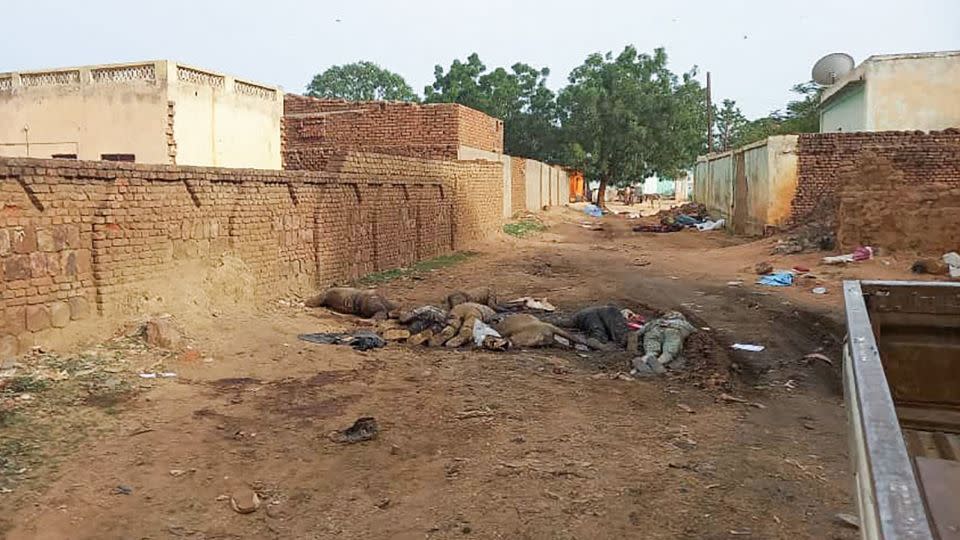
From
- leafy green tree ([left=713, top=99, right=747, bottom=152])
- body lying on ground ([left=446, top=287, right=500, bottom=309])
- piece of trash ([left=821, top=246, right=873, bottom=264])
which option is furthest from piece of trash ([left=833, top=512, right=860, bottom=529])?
leafy green tree ([left=713, top=99, right=747, bottom=152])

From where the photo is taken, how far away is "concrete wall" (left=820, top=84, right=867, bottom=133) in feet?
62.6

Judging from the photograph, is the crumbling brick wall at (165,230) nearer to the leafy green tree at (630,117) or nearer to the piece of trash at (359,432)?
the piece of trash at (359,432)

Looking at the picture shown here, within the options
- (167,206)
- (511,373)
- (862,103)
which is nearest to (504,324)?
(511,373)

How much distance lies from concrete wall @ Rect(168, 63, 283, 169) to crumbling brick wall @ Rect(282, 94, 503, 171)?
61 cm

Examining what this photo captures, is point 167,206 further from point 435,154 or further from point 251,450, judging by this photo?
point 435,154

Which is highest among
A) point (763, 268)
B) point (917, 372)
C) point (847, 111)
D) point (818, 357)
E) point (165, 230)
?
point (847, 111)

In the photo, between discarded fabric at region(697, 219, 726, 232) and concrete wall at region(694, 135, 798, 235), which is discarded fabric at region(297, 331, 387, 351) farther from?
discarded fabric at region(697, 219, 726, 232)

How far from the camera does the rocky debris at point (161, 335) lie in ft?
21.9

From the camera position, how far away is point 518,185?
89.7ft

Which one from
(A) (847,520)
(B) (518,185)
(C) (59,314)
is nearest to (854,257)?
(A) (847,520)

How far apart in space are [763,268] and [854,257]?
56.6 inches

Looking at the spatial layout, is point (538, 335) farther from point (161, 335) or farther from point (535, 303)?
point (161, 335)

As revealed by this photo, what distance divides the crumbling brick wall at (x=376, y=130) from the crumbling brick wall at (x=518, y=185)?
590 centimetres

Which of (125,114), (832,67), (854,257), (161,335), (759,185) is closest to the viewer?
(161,335)
